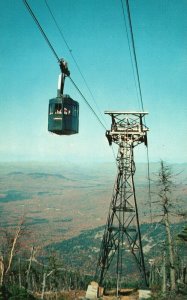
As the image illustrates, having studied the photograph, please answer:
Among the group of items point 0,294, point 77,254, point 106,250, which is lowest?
point 77,254

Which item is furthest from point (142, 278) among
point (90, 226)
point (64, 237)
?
point (90, 226)

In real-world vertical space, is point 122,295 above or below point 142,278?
below

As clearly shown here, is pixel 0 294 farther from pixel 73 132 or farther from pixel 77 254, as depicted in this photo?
pixel 77 254

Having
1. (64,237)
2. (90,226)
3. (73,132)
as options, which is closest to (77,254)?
(64,237)

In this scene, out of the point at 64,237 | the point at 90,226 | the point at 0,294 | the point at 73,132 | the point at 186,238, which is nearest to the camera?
the point at 73,132

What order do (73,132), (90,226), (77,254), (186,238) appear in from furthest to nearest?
(90,226)
(77,254)
(186,238)
(73,132)

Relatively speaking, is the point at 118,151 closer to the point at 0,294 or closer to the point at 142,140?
the point at 142,140

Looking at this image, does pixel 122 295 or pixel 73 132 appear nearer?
pixel 73 132
